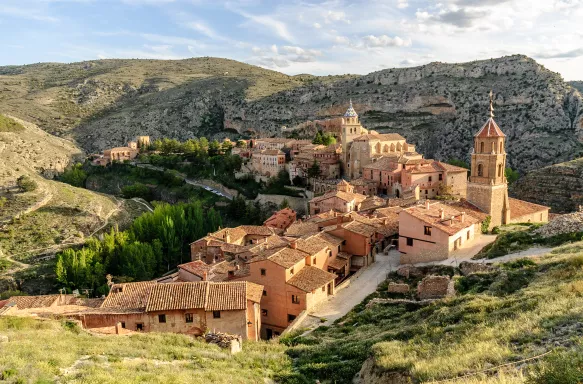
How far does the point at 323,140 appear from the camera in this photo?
214ft

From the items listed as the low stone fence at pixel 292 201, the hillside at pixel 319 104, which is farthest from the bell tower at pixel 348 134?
the hillside at pixel 319 104

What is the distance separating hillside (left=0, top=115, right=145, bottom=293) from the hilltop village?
1353 centimetres

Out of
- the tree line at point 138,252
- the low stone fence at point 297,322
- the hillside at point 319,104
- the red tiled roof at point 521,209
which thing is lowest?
the tree line at point 138,252

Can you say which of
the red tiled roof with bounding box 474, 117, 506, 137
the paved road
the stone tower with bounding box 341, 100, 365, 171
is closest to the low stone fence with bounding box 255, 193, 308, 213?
the stone tower with bounding box 341, 100, 365, 171

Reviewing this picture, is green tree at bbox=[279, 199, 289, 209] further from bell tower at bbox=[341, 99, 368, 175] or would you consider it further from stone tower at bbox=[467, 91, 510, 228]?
stone tower at bbox=[467, 91, 510, 228]

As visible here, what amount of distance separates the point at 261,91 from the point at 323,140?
5181cm

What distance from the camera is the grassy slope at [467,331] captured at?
28.6 ft

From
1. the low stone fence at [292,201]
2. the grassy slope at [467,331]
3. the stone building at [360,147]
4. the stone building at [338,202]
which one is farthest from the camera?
the low stone fence at [292,201]

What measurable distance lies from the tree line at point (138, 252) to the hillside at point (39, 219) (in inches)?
113

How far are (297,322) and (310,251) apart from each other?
17.8 feet

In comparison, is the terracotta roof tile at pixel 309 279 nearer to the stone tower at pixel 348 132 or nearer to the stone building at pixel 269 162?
the stone tower at pixel 348 132

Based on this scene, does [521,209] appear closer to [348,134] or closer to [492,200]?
[492,200]

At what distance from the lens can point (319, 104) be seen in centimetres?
9712

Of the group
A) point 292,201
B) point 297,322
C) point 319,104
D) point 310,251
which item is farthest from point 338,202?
point 319,104
